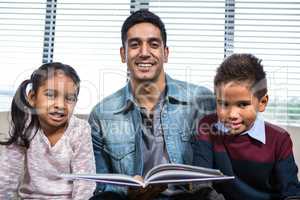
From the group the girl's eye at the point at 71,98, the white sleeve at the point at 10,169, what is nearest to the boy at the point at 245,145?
the girl's eye at the point at 71,98

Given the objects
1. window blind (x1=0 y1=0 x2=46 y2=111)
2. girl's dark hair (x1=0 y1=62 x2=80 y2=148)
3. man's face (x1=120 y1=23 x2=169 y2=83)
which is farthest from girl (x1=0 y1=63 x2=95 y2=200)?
window blind (x1=0 y1=0 x2=46 y2=111)

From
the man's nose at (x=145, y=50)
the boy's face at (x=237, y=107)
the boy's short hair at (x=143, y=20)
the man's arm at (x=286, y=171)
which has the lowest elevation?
the man's arm at (x=286, y=171)

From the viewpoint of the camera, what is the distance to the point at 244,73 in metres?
1.29

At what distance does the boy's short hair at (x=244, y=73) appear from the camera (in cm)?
129

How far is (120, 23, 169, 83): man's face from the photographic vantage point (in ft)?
4.56

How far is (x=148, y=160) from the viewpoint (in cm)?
139

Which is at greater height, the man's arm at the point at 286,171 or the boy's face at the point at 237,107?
the boy's face at the point at 237,107

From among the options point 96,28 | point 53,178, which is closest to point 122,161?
point 53,178

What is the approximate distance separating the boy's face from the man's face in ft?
0.97

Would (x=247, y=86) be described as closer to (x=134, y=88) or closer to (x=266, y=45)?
(x=134, y=88)

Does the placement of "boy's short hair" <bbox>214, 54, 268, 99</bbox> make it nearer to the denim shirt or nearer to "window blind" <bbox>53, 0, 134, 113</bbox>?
the denim shirt

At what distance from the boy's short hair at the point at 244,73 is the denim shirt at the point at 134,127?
16 centimetres

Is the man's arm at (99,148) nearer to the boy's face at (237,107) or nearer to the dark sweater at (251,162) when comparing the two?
the dark sweater at (251,162)

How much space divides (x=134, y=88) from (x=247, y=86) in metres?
0.47
